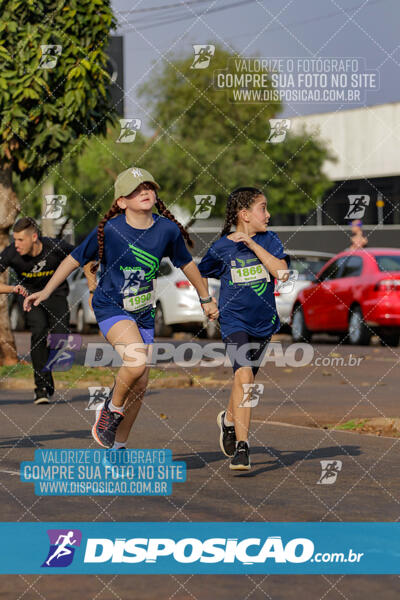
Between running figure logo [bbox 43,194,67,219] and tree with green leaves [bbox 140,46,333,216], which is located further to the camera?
tree with green leaves [bbox 140,46,333,216]

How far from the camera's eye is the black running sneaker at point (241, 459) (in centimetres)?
856

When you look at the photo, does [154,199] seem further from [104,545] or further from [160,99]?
[160,99]

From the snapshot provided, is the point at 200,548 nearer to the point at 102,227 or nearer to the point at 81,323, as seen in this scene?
the point at 102,227

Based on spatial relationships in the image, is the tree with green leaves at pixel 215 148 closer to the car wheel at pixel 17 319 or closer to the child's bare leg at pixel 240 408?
the car wheel at pixel 17 319

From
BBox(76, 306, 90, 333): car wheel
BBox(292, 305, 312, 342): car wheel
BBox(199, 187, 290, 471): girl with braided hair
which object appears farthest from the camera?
BBox(76, 306, 90, 333): car wheel

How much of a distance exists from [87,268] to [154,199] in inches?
25.4

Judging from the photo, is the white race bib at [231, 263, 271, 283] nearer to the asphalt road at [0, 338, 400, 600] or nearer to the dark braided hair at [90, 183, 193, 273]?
the dark braided hair at [90, 183, 193, 273]

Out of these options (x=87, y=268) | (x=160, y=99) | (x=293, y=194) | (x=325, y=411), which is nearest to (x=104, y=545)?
(x=87, y=268)

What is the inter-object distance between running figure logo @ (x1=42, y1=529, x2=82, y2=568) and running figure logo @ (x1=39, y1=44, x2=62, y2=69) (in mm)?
10650

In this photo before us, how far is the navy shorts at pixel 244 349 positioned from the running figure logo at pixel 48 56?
8226 millimetres

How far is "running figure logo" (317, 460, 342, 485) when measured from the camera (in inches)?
323

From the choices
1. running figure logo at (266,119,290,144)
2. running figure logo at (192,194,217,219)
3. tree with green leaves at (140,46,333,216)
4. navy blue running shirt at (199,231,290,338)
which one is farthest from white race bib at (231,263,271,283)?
tree with green leaves at (140,46,333,216)

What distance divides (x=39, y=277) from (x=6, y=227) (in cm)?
484

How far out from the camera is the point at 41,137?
16750mm
